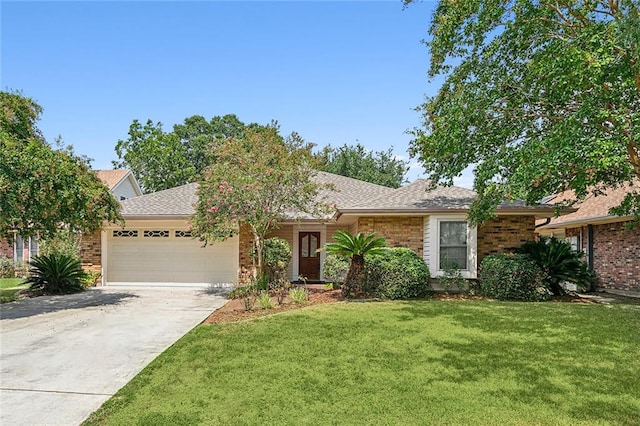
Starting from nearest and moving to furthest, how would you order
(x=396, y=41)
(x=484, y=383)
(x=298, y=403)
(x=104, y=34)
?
(x=298, y=403)
(x=484, y=383)
(x=104, y=34)
(x=396, y=41)

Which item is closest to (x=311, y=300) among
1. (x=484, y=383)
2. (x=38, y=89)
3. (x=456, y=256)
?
(x=456, y=256)

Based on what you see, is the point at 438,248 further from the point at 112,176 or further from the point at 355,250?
the point at 112,176

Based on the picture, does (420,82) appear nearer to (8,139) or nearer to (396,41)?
(396,41)

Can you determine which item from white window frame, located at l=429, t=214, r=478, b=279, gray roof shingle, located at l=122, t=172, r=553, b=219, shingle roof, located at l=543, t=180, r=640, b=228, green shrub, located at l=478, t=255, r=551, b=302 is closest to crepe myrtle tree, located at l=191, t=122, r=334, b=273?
gray roof shingle, located at l=122, t=172, r=553, b=219

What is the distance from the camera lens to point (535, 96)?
385 inches

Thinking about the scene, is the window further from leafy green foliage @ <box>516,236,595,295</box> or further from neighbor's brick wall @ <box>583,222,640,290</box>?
neighbor's brick wall @ <box>583,222,640,290</box>

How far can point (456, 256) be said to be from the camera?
39.1 feet

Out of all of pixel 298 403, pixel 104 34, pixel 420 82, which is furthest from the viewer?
pixel 420 82

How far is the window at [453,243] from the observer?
11.9 meters

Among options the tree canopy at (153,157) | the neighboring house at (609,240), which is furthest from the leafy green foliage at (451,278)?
the tree canopy at (153,157)

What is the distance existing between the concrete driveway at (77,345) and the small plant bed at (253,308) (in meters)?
0.37

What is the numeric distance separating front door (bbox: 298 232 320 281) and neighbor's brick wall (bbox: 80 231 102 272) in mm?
7696

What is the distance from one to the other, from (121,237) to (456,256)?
1236cm

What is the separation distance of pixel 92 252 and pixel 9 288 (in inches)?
139
